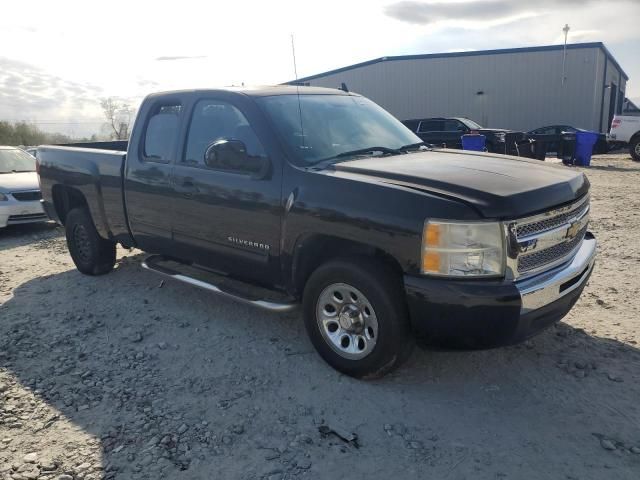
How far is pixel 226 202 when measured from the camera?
160 inches

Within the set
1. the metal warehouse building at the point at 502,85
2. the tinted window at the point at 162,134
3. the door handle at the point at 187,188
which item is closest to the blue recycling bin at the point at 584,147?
the metal warehouse building at the point at 502,85

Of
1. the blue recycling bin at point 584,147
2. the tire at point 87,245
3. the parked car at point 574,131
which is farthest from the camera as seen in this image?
the parked car at point 574,131

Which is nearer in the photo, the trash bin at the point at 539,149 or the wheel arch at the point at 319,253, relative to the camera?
the wheel arch at the point at 319,253

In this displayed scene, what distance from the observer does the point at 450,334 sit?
303 centimetres

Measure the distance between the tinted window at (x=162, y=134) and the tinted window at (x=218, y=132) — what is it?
0.74 feet

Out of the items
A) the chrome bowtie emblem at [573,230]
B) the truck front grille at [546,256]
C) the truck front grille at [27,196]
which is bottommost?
the truck front grille at [27,196]

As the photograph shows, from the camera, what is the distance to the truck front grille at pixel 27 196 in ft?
29.0

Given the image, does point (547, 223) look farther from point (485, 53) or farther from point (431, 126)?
point (485, 53)

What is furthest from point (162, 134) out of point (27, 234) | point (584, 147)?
point (584, 147)

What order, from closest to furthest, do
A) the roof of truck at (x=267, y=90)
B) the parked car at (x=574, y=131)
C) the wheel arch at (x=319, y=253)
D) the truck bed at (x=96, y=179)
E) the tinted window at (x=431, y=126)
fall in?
the wheel arch at (x=319, y=253) → the roof of truck at (x=267, y=90) → the truck bed at (x=96, y=179) → the parked car at (x=574, y=131) → the tinted window at (x=431, y=126)

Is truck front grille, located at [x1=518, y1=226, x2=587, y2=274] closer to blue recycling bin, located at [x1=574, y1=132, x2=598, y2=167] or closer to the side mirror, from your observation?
the side mirror

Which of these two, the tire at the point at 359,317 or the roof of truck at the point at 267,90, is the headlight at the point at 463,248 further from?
the roof of truck at the point at 267,90

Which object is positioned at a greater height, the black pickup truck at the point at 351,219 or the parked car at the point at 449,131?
the black pickup truck at the point at 351,219

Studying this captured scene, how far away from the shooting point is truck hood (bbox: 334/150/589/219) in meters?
2.96
